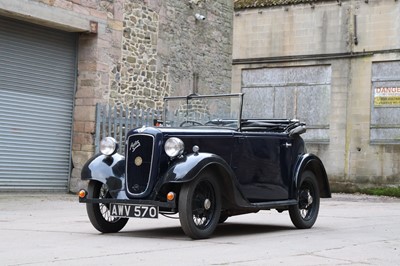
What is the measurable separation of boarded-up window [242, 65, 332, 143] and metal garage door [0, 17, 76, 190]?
11.2m

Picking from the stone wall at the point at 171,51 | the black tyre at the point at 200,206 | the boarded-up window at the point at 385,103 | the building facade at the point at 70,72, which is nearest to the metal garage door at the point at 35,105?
the building facade at the point at 70,72

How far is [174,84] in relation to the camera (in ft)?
65.0

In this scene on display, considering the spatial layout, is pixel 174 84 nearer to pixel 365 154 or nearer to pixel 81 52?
pixel 81 52

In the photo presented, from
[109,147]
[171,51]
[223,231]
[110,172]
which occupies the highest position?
[171,51]

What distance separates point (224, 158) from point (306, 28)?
17965mm

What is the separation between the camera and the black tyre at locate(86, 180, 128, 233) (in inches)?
345

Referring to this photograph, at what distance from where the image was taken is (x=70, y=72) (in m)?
16.8

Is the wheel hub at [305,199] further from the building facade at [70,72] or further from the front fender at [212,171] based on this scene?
the building facade at [70,72]

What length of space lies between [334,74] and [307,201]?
15.8 m

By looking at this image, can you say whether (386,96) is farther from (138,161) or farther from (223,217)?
(138,161)

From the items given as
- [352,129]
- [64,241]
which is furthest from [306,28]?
[64,241]

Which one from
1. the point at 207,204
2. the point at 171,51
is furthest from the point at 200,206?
the point at 171,51

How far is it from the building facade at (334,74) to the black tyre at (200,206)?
16.5m

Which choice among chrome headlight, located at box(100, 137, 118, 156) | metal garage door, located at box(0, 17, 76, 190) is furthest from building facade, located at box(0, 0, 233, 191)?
chrome headlight, located at box(100, 137, 118, 156)
